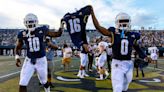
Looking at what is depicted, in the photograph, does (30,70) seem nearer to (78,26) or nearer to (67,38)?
(78,26)

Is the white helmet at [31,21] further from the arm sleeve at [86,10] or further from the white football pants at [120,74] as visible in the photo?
the white football pants at [120,74]

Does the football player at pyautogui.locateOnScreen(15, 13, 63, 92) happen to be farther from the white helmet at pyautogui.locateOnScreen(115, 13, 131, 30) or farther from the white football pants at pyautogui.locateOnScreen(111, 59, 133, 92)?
the white football pants at pyautogui.locateOnScreen(111, 59, 133, 92)

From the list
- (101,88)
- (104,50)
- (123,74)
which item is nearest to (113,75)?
(123,74)

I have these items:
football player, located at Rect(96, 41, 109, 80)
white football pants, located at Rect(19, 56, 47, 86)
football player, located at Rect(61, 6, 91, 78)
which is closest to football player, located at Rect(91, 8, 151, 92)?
football player, located at Rect(61, 6, 91, 78)

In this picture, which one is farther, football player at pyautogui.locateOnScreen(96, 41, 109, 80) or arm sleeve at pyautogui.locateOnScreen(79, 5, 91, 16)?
football player at pyautogui.locateOnScreen(96, 41, 109, 80)

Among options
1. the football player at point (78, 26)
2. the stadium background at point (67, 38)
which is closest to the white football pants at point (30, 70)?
the football player at point (78, 26)

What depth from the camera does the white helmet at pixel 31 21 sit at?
9.77 m

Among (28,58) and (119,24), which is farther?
(28,58)

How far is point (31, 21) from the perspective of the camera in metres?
9.80

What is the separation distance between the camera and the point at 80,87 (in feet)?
46.1

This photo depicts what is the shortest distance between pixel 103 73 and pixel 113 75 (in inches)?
371

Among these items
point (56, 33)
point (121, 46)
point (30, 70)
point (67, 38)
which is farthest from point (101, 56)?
point (67, 38)

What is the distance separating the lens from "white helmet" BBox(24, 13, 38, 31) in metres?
9.77

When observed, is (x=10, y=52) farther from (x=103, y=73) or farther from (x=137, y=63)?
(x=137, y=63)
